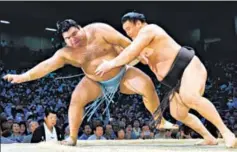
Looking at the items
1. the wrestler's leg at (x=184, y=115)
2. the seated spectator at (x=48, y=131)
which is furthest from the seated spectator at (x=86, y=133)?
the wrestler's leg at (x=184, y=115)

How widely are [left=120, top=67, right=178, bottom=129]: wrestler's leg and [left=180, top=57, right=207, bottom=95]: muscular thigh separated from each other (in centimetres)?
23

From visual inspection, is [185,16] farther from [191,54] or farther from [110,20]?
[191,54]

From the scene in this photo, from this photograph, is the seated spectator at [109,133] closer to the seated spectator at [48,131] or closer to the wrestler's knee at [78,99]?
the seated spectator at [48,131]

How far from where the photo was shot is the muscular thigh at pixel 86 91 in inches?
84.3

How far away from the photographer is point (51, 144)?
2.08 metres

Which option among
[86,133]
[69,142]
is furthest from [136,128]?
[69,142]

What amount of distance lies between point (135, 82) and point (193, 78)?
327 mm

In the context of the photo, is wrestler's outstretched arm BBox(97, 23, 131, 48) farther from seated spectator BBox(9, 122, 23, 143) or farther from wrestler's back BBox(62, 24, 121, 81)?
seated spectator BBox(9, 122, 23, 143)

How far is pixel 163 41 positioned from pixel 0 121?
6.00ft

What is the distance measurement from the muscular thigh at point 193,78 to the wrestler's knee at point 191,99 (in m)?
0.01

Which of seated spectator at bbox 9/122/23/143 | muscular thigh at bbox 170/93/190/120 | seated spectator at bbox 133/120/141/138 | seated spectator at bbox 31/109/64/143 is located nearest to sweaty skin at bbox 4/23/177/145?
muscular thigh at bbox 170/93/190/120

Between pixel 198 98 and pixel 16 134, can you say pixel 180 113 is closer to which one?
pixel 198 98

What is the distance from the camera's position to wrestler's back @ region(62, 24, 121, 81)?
6.89 feet

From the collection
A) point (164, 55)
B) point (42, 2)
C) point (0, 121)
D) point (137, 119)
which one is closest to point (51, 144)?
point (164, 55)
